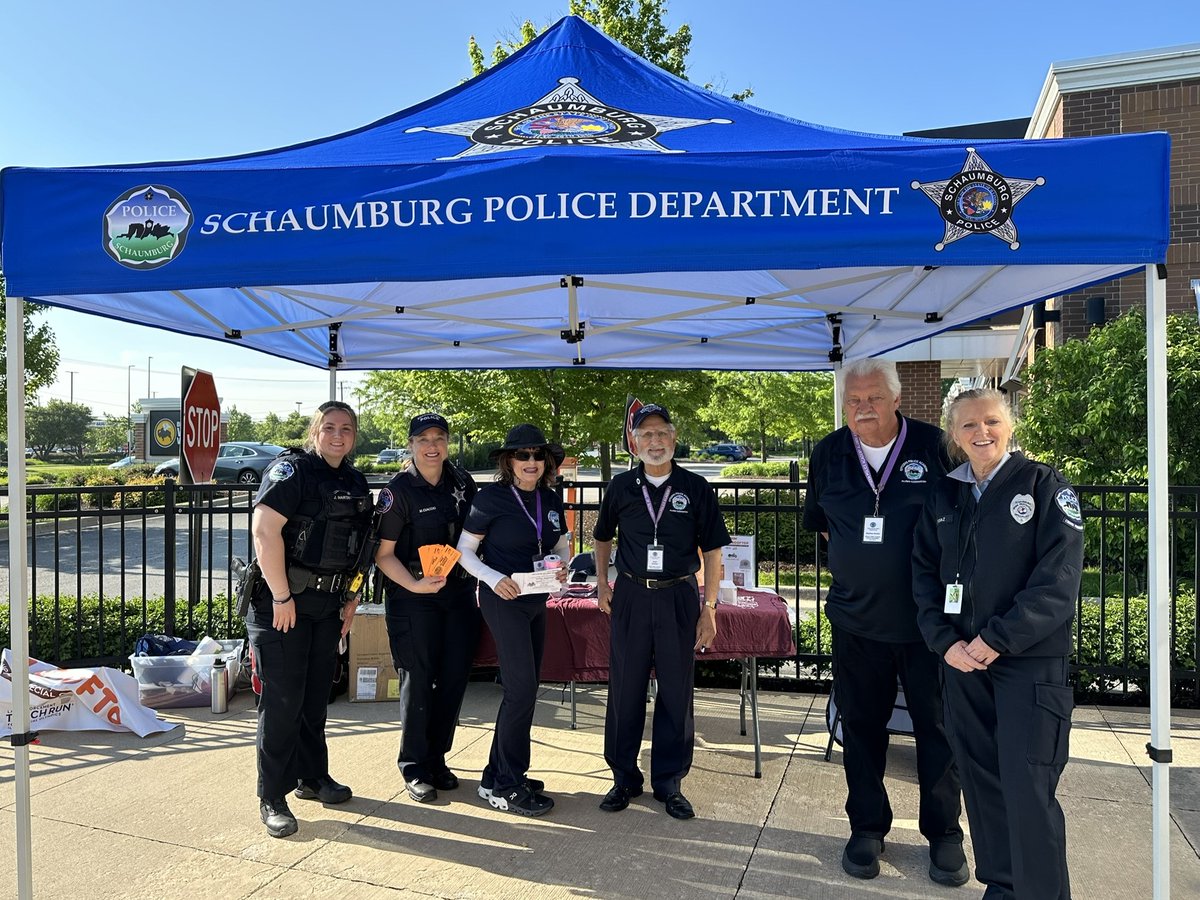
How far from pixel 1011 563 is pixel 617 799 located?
83.5 inches

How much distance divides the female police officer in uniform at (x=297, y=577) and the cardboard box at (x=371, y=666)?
5.24ft

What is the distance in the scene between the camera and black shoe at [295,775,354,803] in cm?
388

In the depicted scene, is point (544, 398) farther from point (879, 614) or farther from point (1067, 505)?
point (1067, 505)

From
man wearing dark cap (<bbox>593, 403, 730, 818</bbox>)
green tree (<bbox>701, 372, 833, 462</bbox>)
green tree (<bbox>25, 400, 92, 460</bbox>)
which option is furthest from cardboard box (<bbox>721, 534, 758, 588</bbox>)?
green tree (<bbox>25, 400, 92, 460</bbox>)

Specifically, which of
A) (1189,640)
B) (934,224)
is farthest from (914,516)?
(1189,640)

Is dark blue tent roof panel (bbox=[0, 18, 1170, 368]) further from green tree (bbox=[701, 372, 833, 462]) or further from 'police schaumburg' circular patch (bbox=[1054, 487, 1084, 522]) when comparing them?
green tree (bbox=[701, 372, 833, 462])

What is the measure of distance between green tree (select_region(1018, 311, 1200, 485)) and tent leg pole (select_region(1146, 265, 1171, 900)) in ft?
22.4

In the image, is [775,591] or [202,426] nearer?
[775,591]

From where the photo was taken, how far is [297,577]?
356 centimetres

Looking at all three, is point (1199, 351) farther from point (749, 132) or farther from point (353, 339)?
point (353, 339)

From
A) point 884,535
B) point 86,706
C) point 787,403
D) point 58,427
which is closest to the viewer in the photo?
point 884,535

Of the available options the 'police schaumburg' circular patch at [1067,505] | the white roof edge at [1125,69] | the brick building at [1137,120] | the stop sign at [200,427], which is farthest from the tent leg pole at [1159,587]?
the white roof edge at [1125,69]

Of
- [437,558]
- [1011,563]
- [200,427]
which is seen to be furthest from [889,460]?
[200,427]

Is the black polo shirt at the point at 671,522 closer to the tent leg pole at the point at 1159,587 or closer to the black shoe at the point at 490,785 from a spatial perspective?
the black shoe at the point at 490,785
